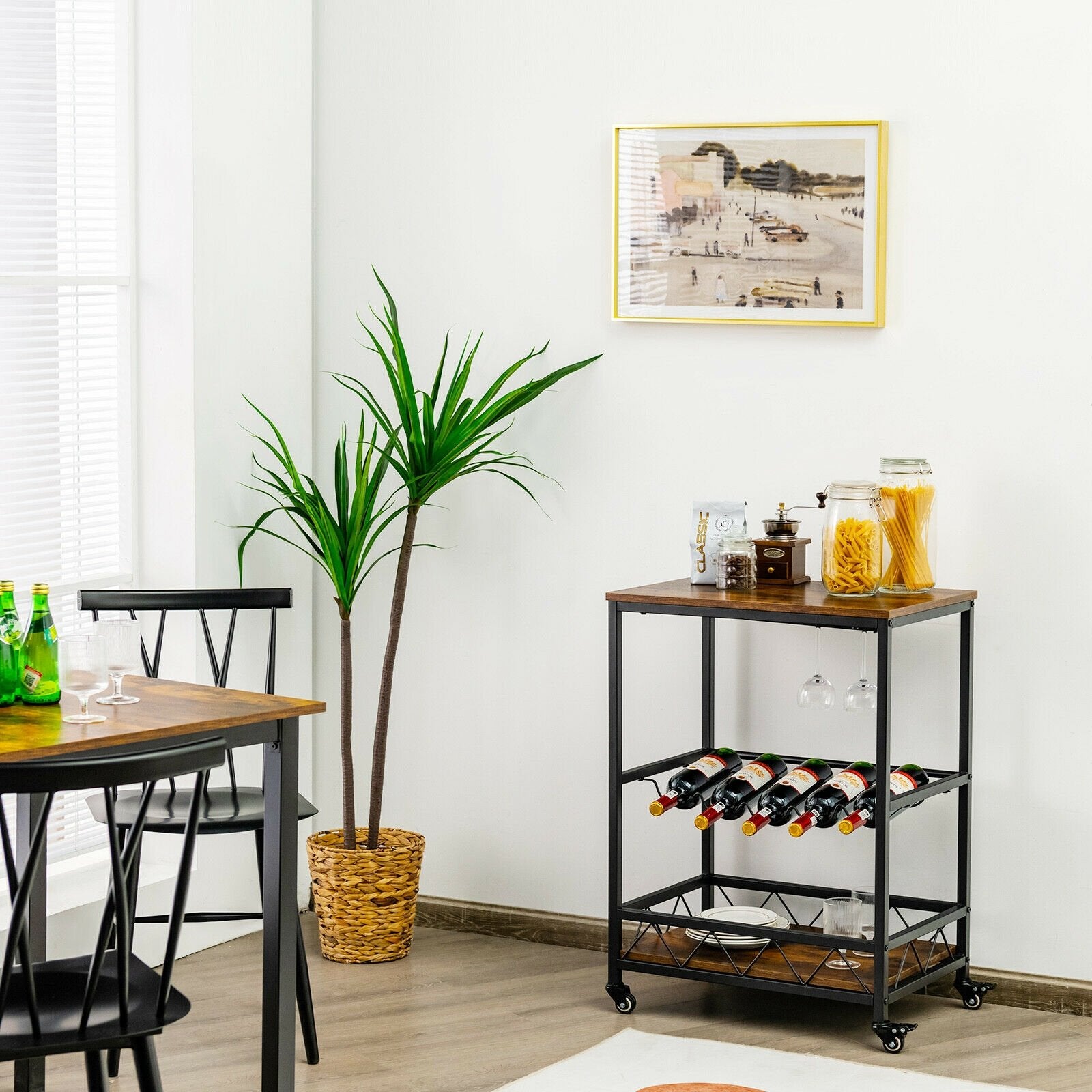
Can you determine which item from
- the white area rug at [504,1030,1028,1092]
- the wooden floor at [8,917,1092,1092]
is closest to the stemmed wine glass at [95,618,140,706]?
the wooden floor at [8,917,1092,1092]

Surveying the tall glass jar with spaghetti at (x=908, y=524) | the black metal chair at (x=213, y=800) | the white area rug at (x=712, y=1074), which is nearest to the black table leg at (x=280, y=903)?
the black metal chair at (x=213, y=800)

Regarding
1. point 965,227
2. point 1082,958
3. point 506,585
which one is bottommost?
point 1082,958

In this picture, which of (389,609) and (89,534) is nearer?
(89,534)

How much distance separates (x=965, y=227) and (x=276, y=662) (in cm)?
207

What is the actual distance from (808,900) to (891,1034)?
585mm

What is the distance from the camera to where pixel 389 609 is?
443 centimetres

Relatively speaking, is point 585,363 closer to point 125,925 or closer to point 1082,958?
point 1082,958

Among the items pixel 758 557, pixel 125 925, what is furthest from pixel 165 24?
pixel 125 925

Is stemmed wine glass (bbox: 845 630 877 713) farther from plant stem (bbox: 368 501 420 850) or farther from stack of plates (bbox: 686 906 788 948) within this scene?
plant stem (bbox: 368 501 420 850)

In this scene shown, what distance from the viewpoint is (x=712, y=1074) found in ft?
10.7

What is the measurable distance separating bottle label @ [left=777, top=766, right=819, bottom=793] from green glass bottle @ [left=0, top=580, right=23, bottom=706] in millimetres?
1688

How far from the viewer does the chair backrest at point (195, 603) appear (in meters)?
3.52

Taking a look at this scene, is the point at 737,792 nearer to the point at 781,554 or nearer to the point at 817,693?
the point at 817,693

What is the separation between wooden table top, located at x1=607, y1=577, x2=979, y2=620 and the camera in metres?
3.35
